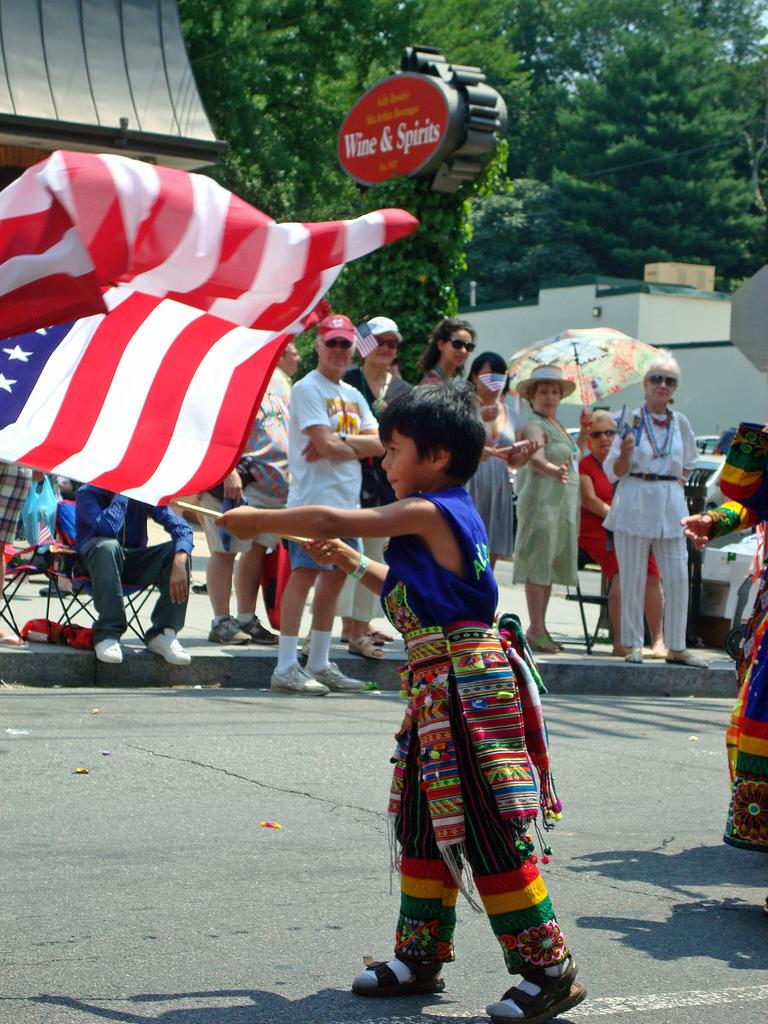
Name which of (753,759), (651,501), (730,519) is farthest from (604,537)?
(753,759)

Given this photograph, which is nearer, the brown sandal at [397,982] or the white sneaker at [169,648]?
the brown sandal at [397,982]

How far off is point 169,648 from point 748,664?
4.45 meters

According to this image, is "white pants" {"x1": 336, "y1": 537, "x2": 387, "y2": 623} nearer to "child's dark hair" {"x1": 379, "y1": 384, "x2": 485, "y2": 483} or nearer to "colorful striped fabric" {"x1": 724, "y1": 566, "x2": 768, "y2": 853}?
"colorful striped fabric" {"x1": 724, "y1": 566, "x2": 768, "y2": 853}

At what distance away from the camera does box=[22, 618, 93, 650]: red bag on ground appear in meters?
9.05

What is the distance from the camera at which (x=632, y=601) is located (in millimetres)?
10602

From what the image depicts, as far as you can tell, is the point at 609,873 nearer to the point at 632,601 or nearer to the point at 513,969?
the point at 513,969

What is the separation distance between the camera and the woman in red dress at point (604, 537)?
1090 centimetres

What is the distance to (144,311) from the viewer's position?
16.0 feet

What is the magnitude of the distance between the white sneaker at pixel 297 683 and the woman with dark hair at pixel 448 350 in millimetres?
2200

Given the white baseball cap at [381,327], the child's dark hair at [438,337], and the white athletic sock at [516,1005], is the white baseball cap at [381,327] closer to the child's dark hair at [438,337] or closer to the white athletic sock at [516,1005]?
the child's dark hair at [438,337]

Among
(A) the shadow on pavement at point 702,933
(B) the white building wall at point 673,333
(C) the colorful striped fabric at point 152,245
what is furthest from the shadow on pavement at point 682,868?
(B) the white building wall at point 673,333

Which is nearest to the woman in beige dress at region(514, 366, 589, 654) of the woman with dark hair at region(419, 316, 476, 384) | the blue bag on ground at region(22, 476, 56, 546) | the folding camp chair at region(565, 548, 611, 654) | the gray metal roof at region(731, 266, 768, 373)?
the folding camp chair at region(565, 548, 611, 654)

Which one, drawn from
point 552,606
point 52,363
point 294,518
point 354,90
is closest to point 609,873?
point 294,518

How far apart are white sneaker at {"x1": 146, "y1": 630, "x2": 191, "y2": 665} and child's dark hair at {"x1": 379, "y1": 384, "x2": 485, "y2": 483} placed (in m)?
5.13
